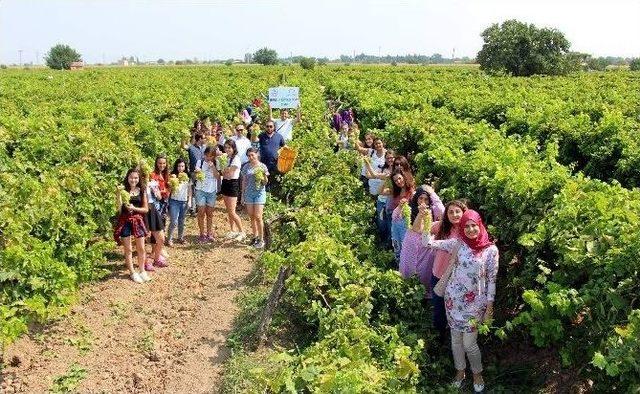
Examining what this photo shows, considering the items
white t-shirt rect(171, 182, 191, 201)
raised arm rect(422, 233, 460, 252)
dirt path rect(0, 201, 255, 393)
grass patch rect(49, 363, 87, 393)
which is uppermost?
raised arm rect(422, 233, 460, 252)

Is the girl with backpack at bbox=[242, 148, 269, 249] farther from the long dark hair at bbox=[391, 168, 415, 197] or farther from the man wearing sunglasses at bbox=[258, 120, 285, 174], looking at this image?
the long dark hair at bbox=[391, 168, 415, 197]

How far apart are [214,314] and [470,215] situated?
339cm

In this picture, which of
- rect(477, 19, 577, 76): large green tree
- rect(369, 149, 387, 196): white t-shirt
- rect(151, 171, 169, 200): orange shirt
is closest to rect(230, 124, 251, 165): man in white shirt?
rect(151, 171, 169, 200): orange shirt

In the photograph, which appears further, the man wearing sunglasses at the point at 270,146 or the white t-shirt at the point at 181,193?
the man wearing sunglasses at the point at 270,146

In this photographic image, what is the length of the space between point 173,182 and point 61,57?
9522cm

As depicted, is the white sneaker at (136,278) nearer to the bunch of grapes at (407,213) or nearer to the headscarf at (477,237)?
the bunch of grapes at (407,213)

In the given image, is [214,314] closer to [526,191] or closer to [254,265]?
[254,265]

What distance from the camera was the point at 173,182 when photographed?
8.57 metres

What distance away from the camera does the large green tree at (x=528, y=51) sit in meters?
59.7

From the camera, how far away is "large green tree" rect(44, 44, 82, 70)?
91.6 meters

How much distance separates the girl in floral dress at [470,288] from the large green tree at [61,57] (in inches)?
3788

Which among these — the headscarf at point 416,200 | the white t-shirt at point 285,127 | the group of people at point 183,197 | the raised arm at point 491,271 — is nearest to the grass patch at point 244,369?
the raised arm at point 491,271

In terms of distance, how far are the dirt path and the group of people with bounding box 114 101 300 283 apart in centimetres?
55

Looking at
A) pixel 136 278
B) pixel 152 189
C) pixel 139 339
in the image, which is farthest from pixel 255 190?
pixel 139 339
